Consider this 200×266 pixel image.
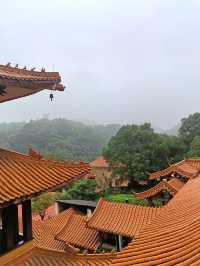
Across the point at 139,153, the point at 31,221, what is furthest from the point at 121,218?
the point at 139,153

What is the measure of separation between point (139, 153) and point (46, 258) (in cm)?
3673

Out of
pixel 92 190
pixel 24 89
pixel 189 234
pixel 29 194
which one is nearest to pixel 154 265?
pixel 189 234

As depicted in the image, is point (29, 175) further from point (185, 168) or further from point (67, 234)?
point (185, 168)

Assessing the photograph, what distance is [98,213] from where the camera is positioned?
20375mm

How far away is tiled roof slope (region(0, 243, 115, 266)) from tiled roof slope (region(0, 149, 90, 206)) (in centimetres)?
163

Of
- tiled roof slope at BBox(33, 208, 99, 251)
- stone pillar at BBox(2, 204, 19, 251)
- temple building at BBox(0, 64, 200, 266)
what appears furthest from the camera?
tiled roof slope at BBox(33, 208, 99, 251)

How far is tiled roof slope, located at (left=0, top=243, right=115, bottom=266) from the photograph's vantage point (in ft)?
24.9

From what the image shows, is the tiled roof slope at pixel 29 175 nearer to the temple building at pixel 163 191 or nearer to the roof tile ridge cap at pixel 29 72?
the roof tile ridge cap at pixel 29 72

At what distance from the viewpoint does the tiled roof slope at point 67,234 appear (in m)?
20.1

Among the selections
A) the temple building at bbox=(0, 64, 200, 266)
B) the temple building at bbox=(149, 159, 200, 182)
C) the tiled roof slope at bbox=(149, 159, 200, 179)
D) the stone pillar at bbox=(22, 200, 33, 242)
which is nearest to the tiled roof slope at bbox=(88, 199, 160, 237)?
A: the tiled roof slope at bbox=(149, 159, 200, 179)

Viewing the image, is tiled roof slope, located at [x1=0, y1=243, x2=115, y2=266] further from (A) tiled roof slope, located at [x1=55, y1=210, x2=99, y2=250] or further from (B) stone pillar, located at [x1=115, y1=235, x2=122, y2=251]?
(A) tiled roof slope, located at [x1=55, y1=210, x2=99, y2=250]

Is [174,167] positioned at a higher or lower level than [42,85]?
lower

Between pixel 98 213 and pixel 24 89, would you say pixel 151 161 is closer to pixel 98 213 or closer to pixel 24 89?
pixel 98 213

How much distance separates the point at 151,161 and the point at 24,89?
124ft
